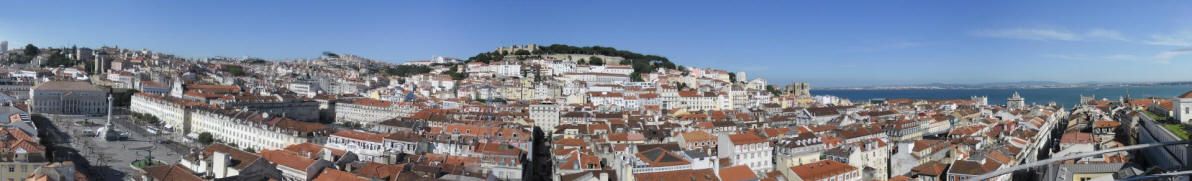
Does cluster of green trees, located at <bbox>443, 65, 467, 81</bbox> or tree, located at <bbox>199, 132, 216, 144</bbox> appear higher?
cluster of green trees, located at <bbox>443, 65, 467, 81</bbox>

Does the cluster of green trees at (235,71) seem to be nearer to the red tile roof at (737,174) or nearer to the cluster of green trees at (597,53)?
the cluster of green trees at (597,53)

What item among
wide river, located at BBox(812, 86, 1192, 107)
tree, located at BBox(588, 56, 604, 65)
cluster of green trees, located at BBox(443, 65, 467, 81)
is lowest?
wide river, located at BBox(812, 86, 1192, 107)

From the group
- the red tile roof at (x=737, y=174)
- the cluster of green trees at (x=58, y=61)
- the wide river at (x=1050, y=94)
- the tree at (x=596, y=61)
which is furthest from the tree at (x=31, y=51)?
the wide river at (x=1050, y=94)

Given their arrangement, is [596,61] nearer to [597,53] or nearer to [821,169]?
[597,53]

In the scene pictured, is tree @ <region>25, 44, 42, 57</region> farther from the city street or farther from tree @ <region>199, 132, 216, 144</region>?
tree @ <region>199, 132, 216, 144</region>

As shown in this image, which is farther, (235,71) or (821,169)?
(235,71)

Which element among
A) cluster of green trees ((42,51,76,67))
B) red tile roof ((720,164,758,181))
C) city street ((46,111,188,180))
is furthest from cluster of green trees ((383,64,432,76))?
red tile roof ((720,164,758,181))

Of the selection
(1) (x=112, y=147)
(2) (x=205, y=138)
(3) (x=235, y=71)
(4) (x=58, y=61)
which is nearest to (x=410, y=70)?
(3) (x=235, y=71)

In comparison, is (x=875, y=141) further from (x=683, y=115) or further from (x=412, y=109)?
(x=412, y=109)
